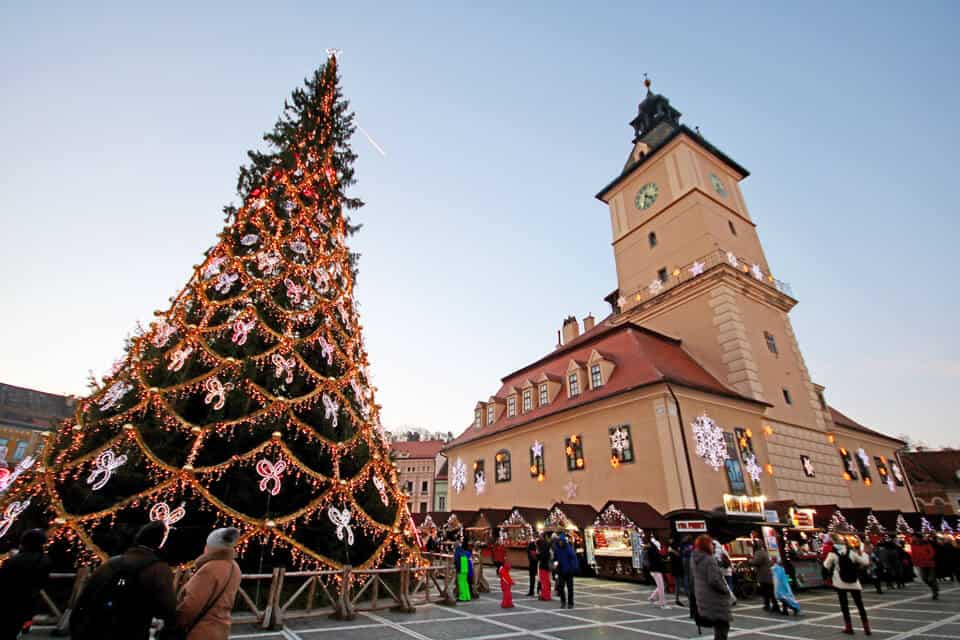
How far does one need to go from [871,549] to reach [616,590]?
11.8m

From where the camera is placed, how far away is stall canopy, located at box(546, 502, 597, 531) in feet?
60.5

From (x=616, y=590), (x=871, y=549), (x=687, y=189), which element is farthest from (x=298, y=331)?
(x=687, y=189)

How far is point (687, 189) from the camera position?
28.0 m

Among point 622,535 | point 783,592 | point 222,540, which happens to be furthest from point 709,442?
point 222,540

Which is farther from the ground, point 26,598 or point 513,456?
point 513,456

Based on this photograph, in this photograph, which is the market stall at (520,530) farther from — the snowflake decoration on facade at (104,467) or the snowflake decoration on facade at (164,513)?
the snowflake decoration on facade at (104,467)

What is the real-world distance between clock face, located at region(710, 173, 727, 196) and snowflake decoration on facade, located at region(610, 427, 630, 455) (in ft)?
62.8

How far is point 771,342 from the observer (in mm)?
24906

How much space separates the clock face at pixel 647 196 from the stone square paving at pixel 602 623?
80.1 ft

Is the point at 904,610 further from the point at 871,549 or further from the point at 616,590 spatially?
the point at 871,549

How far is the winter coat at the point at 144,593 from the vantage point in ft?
10.2

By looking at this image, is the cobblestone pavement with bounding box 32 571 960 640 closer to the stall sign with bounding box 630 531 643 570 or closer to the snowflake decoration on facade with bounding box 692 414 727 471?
the stall sign with bounding box 630 531 643 570

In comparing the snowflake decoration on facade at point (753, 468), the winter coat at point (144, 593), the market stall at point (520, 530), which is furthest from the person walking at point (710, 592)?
the snowflake decoration on facade at point (753, 468)

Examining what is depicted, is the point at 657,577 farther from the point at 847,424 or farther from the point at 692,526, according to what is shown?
the point at 847,424
